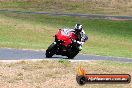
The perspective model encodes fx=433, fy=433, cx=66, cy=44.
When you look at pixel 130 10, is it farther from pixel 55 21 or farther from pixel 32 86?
pixel 32 86

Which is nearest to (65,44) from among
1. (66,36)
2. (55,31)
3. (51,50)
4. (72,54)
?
(66,36)

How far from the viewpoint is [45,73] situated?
14.0m

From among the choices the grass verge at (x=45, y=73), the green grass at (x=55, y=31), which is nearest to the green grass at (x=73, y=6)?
the green grass at (x=55, y=31)

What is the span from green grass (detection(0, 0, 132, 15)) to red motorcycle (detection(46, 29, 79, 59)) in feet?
153

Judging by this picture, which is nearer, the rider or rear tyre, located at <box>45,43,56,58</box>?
the rider

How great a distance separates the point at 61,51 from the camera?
17672 mm

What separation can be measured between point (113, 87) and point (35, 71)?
2.72 metres

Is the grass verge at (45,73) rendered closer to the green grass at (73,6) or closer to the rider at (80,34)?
the rider at (80,34)

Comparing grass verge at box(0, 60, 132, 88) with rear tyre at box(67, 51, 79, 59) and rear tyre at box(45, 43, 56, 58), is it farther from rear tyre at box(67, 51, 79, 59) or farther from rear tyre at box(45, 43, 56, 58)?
rear tyre at box(45, 43, 56, 58)

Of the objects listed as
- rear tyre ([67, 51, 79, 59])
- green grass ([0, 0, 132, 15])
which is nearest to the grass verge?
rear tyre ([67, 51, 79, 59])

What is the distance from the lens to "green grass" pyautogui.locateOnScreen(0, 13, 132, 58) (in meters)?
34.6

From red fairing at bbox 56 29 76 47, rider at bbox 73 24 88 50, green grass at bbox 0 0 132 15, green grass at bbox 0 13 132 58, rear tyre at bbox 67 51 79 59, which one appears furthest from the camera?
green grass at bbox 0 0 132 15

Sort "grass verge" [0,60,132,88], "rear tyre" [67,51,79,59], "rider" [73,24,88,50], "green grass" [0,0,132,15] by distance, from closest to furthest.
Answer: "grass verge" [0,60,132,88]
"rider" [73,24,88,50]
"rear tyre" [67,51,79,59]
"green grass" [0,0,132,15]

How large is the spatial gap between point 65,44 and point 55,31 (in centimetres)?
2549
